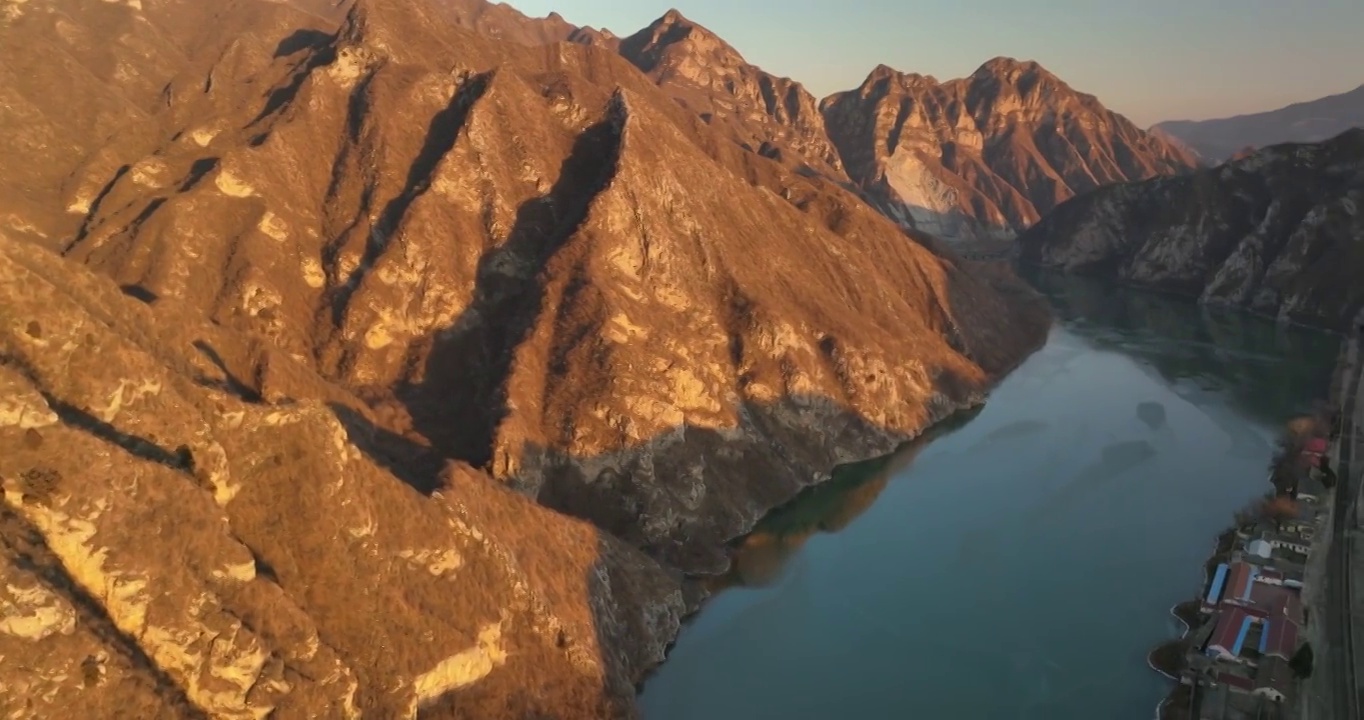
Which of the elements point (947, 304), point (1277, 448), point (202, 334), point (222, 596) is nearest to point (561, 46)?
point (947, 304)

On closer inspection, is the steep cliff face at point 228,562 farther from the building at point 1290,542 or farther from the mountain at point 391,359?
the building at point 1290,542

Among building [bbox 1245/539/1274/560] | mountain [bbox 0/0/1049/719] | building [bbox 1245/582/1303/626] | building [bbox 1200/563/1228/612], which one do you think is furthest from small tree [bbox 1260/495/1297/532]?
mountain [bbox 0/0/1049/719]

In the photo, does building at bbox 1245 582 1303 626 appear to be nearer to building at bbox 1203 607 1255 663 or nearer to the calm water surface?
building at bbox 1203 607 1255 663

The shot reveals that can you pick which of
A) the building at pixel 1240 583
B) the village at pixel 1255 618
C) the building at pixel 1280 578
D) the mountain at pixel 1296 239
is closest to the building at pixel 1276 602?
the village at pixel 1255 618

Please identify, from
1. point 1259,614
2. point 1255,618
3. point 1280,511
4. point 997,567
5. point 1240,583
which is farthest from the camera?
point 1280,511

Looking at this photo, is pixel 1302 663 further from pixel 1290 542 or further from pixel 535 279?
pixel 535 279

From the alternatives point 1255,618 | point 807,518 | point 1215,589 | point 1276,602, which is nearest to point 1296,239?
point 1215,589

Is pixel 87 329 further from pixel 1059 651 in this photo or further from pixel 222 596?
pixel 1059 651
